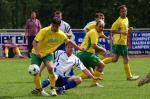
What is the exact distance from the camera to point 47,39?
1302 centimetres

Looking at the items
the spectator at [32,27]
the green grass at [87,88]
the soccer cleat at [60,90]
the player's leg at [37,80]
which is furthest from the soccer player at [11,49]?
the player's leg at [37,80]

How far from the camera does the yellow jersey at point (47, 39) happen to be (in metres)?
12.9

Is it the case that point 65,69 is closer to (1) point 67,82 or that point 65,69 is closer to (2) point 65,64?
(2) point 65,64

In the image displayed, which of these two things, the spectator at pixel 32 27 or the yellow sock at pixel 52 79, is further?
the spectator at pixel 32 27

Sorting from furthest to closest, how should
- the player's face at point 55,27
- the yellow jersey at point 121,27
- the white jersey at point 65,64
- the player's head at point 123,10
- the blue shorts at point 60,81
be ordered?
the yellow jersey at point 121,27
the player's head at point 123,10
the white jersey at point 65,64
the blue shorts at point 60,81
the player's face at point 55,27

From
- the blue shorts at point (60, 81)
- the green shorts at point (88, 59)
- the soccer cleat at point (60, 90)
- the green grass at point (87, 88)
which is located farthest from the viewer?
the green shorts at point (88, 59)

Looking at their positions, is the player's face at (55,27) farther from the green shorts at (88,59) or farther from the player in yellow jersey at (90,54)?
the green shorts at (88,59)

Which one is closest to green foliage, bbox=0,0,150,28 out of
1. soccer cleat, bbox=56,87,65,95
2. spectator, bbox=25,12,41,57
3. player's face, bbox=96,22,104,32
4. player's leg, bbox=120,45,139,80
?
spectator, bbox=25,12,41,57

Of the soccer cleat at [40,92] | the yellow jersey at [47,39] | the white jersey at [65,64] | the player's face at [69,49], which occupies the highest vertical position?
the yellow jersey at [47,39]

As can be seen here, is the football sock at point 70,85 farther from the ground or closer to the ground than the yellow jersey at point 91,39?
closer to the ground

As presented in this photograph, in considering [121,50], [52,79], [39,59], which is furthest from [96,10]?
[52,79]

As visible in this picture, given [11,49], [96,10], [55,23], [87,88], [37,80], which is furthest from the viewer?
[96,10]

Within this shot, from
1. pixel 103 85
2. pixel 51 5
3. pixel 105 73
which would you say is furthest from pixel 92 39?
pixel 51 5

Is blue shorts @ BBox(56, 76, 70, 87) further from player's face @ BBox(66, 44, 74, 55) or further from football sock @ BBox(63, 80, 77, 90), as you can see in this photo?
player's face @ BBox(66, 44, 74, 55)
